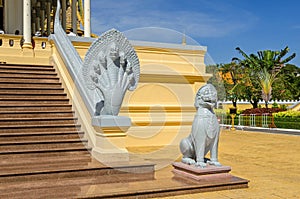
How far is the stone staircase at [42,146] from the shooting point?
4.85 metres

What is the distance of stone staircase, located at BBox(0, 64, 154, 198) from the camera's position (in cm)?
485

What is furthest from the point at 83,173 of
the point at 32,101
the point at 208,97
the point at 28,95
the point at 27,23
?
the point at 27,23

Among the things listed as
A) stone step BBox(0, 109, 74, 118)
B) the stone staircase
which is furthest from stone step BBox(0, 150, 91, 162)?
stone step BBox(0, 109, 74, 118)

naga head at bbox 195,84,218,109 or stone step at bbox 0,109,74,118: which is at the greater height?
naga head at bbox 195,84,218,109

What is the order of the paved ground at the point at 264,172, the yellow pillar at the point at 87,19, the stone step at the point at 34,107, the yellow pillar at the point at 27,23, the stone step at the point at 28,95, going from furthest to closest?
the yellow pillar at the point at 87,19 < the yellow pillar at the point at 27,23 < the stone step at the point at 28,95 < the stone step at the point at 34,107 < the paved ground at the point at 264,172

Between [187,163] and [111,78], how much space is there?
6.46 ft

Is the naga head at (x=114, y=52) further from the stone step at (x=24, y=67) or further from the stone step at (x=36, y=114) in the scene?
the stone step at (x=24, y=67)

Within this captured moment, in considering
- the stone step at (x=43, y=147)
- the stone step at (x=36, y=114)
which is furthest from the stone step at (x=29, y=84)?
the stone step at (x=43, y=147)

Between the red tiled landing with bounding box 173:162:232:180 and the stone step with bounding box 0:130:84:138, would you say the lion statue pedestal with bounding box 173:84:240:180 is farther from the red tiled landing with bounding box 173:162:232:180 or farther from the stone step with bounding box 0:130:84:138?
the stone step with bounding box 0:130:84:138

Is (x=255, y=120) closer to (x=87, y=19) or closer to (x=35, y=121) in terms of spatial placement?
(x=87, y=19)

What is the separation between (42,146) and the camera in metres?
6.29

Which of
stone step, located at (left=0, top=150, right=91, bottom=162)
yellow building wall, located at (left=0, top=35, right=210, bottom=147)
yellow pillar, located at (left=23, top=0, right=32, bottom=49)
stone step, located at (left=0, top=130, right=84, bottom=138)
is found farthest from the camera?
yellow pillar, located at (left=23, top=0, right=32, bottom=49)

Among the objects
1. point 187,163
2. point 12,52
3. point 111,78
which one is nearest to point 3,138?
point 111,78

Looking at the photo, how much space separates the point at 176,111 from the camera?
10.7 meters
